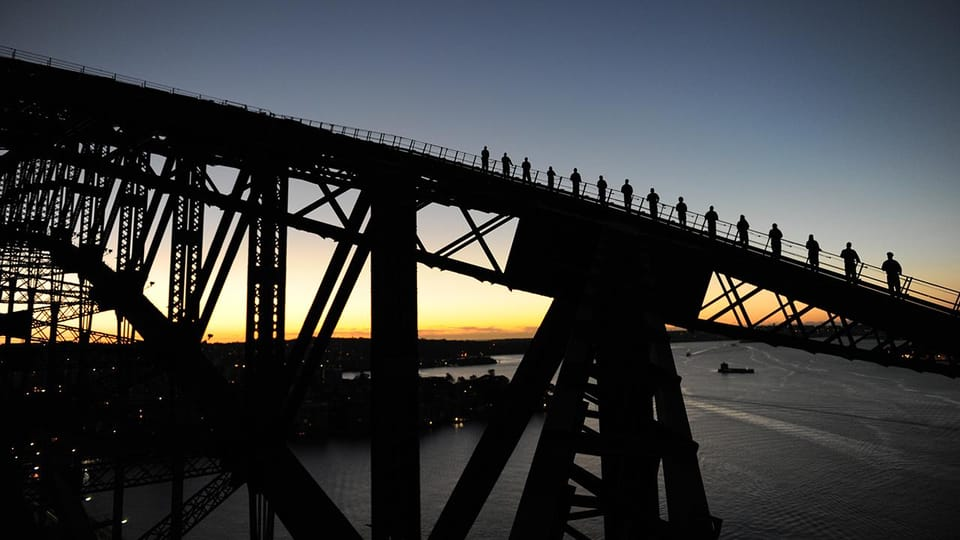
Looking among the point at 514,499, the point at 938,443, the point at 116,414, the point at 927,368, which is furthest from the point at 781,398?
the point at 116,414

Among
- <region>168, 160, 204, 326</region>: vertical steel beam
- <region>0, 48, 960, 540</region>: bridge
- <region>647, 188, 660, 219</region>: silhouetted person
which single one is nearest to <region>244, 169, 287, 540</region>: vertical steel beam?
<region>0, 48, 960, 540</region>: bridge

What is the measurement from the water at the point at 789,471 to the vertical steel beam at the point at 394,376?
152ft

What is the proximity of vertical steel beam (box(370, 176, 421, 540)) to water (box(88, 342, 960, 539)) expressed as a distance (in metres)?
46.3

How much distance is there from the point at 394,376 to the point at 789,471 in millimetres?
76195

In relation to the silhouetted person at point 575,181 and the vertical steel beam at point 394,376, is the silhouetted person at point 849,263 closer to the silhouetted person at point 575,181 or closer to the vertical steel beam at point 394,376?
the silhouetted person at point 575,181

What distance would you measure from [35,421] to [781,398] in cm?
13835

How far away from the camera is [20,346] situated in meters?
21.0

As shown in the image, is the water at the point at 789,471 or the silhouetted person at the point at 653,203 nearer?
the silhouetted person at the point at 653,203

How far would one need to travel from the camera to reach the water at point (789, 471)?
52000 millimetres

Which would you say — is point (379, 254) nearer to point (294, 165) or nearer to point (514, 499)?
point (294, 165)

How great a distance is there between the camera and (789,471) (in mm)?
67625

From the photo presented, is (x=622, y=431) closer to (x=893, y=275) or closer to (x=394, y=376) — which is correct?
(x=394, y=376)

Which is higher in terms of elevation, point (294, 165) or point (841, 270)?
point (294, 165)

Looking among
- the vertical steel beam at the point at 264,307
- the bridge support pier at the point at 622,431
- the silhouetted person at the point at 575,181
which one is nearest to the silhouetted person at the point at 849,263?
the silhouetted person at the point at 575,181
